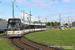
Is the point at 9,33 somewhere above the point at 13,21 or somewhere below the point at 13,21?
below

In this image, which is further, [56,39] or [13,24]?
[13,24]

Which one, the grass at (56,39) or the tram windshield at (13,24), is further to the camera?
the tram windshield at (13,24)

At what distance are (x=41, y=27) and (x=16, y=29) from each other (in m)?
25.7

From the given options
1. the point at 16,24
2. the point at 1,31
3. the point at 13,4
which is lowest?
the point at 1,31

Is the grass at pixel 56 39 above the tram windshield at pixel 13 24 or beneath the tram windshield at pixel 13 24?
beneath

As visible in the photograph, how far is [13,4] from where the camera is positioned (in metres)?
26.1

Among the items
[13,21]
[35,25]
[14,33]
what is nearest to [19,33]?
[14,33]

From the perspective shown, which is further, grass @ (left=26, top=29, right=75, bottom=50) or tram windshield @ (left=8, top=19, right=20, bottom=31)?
tram windshield @ (left=8, top=19, right=20, bottom=31)

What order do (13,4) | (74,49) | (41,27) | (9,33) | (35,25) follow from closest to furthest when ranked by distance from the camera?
1. (74,49)
2. (9,33)
3. (13,4)
4. (35,25)
5. (41,27)

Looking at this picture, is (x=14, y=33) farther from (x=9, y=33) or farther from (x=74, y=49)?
(x=74, y=49)

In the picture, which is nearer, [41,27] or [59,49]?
[59,49]

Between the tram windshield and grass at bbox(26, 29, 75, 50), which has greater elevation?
the tram windshield

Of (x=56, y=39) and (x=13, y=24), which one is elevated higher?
(x=13, y=24)

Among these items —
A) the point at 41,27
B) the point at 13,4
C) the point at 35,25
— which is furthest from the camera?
the point at 41,27
